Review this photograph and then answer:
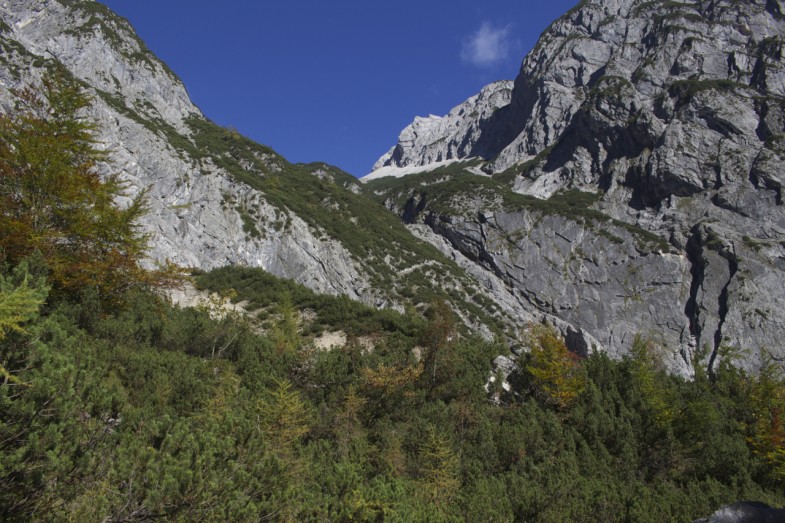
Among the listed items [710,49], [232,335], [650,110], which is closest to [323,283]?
[232,335]

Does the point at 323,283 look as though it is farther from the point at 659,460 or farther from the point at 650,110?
the point at 650,110

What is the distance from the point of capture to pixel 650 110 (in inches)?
2756

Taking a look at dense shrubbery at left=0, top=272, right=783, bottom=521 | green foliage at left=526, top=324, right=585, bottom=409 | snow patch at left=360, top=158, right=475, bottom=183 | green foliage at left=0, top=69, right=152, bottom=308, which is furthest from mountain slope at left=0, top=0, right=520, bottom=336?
snow patch at left=360, top=158, right=475, bottom=183

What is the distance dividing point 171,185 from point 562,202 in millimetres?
54255

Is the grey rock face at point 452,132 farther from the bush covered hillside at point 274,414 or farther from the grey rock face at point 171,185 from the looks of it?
the bush covered hillside at point 274,414

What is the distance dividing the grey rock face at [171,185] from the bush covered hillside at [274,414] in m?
19.9

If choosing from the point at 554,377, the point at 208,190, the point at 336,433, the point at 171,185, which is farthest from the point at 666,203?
the point at 336,433

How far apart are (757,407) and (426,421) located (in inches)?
450

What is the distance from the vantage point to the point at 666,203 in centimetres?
6247

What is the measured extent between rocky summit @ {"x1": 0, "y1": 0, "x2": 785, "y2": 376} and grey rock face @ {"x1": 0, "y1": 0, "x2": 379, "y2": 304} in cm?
16

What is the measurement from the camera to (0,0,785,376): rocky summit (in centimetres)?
3566

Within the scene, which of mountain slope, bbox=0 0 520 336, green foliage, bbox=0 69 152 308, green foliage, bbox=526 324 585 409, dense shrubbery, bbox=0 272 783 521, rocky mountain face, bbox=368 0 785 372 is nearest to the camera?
dense shrubbery, bbox=0 272 783 521

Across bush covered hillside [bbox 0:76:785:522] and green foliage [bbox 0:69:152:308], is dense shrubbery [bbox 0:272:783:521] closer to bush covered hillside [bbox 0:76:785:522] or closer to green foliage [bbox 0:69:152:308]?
bush covered hillside [bbox 0:76:785:522]

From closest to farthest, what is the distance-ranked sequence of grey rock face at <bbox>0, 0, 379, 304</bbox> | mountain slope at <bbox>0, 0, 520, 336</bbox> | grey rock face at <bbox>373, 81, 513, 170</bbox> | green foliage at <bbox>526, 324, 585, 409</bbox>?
green foliage at <bbox>526, 324, 585, 409</bbox> → grey rock face at <bbox>0, 0, 379, 304</bbox> → mountain slope at <bbox>0, 0, 520, 336</bbox> → grey rock face at <bbox>373, 81, 513, 170</bbox>
